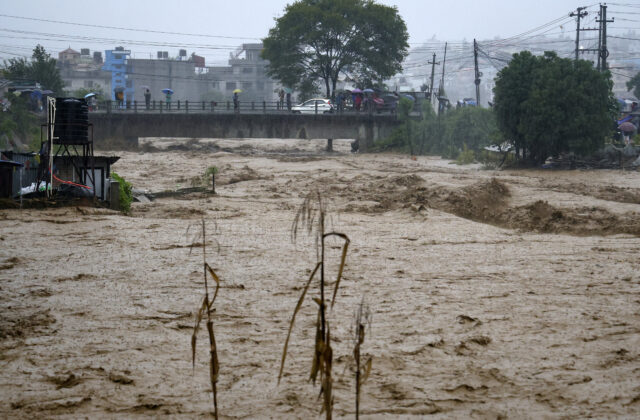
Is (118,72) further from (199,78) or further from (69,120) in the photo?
(69,120)

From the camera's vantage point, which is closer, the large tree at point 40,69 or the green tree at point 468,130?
the green tree at point 468,130

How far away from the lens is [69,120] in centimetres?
1467

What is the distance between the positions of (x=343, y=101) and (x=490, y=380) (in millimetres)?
39936

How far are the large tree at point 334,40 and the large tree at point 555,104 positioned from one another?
23.6 metres

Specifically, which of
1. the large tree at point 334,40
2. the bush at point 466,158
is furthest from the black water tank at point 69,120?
the large tree at point 334,40

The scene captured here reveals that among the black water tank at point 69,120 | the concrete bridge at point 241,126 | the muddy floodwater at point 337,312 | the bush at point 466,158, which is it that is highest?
the concrete bridge at point 241,126

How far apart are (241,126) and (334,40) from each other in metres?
13.7

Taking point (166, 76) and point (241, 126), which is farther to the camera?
point (166, 76)

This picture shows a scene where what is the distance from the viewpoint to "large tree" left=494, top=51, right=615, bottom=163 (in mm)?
27703

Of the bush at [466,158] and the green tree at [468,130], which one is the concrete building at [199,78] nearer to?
the green tree at [468,130]

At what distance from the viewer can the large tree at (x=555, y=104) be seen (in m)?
27.7

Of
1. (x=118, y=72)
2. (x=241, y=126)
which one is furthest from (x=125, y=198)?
(x=118, y=72)

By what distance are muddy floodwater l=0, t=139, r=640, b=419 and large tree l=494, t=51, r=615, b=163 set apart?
11422 mm

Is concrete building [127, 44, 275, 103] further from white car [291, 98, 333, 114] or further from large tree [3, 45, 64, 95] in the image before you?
white car [291, 98, 333, 114]
